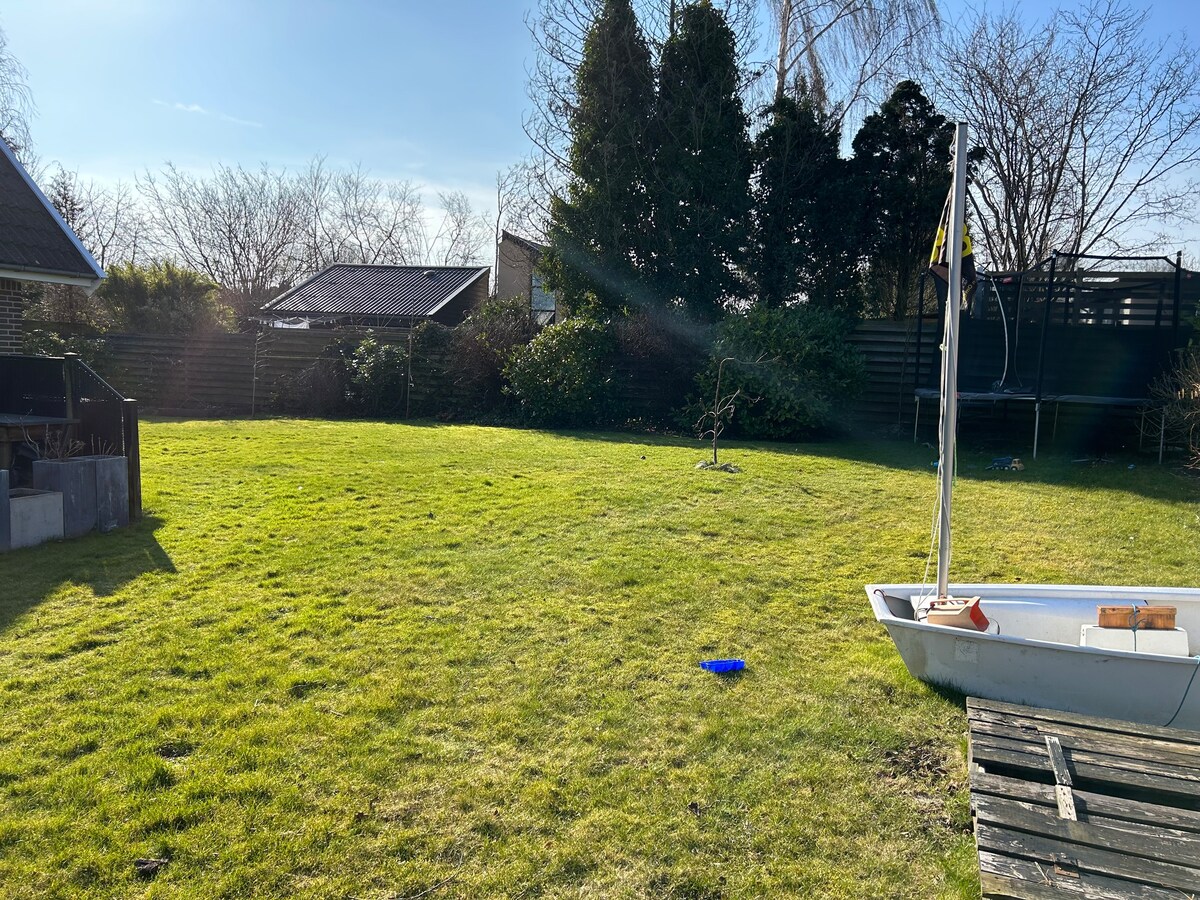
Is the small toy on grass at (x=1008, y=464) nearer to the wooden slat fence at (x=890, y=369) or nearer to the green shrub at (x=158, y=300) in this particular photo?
the wooden slat fence at (x=890, y=369)

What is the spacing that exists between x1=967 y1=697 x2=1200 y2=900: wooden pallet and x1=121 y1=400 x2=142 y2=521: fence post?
6764 mm

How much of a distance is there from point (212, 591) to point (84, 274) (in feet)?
19.8

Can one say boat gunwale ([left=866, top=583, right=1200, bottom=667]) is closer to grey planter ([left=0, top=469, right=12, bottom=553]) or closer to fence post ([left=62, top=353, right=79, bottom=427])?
grey planter ([left=0, top=469, right=12, bottom=553])

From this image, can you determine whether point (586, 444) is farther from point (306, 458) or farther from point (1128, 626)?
point (1128, 626)

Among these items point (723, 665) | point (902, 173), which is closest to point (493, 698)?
point (723, 665)

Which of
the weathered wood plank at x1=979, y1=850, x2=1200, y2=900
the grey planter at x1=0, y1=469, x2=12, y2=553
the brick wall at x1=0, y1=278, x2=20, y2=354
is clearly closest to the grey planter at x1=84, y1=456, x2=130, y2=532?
the grey planter at x1=0, y1=469, x2=12, y2=553

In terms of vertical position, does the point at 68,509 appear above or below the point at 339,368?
below

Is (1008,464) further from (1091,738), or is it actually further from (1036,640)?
(1091,738)

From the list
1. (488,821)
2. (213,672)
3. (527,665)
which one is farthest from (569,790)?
(213,672)

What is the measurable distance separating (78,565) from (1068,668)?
245 inches

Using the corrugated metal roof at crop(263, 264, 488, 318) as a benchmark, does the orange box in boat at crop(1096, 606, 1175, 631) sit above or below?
below

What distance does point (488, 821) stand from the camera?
2904 millimetres

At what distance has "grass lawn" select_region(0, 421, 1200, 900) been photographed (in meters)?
2.71

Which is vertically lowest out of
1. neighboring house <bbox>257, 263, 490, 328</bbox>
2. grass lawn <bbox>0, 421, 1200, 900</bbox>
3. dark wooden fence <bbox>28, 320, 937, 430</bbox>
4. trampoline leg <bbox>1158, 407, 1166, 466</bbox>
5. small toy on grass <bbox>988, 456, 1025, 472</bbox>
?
grass lawn <bbox>0, 421, 1200, 900</bbox>
